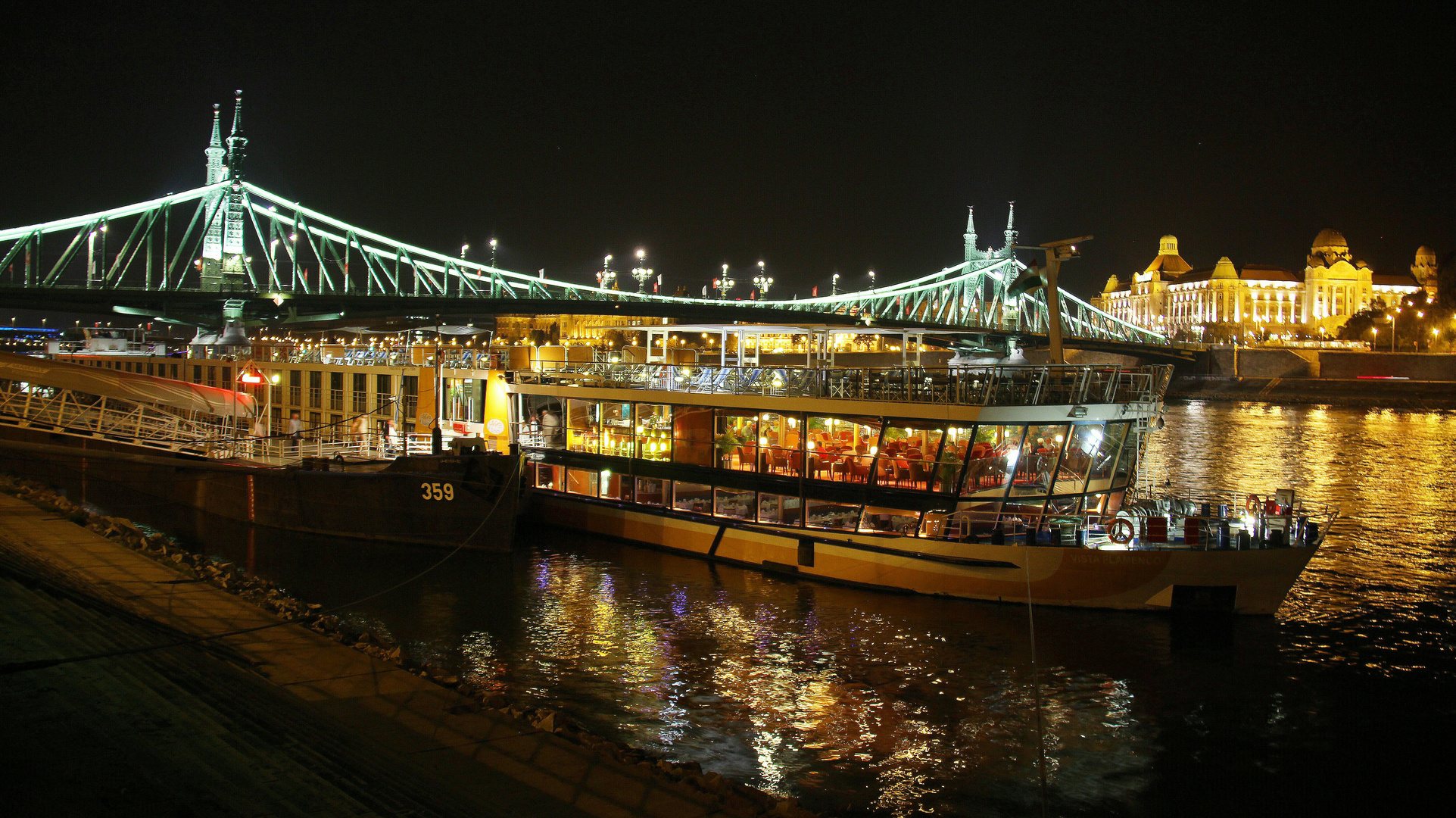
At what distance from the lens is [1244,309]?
15338 cm

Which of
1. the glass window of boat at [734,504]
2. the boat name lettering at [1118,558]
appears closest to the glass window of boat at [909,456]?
the boat name lettering at [1118,558]

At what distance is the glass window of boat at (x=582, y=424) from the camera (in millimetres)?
20844

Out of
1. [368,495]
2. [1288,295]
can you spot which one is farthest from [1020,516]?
[1288,295]

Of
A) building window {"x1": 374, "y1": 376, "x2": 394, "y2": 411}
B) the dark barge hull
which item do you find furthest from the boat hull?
building window {"x1": 374, "y1": 376, "x2": 394, "y2": 411}

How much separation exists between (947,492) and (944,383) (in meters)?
1.69

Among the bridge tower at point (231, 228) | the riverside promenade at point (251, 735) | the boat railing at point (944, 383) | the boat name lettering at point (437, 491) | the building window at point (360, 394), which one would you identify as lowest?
the riverside promenade at point (251, 735)

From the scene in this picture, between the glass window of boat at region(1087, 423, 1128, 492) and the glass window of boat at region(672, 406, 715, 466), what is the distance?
644 cm

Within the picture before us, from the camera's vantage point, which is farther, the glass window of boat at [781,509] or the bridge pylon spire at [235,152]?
the bridge pylon spire at [235,152]

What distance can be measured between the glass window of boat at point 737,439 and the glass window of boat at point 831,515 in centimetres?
126

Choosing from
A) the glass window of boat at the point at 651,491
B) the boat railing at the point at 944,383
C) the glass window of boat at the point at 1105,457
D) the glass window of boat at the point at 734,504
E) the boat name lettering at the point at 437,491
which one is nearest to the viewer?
the boat railing at the point at 944,383

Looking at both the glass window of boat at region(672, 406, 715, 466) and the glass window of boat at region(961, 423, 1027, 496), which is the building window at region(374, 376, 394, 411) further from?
the glass window of boat at region(961, 423, 1027, 496)

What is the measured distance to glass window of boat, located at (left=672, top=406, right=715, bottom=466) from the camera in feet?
61.1

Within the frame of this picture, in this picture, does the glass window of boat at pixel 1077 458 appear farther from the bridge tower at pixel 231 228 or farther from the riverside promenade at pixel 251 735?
the bridge tower at pixel 231 228

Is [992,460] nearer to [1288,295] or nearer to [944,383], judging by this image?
[944,383]
